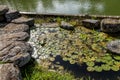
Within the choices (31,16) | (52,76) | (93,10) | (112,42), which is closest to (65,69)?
(52,76)

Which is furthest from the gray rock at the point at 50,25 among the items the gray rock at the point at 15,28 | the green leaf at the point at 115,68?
the green leaf at the point at 115,68

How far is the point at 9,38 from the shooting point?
3.95 m

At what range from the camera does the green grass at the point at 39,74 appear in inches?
124

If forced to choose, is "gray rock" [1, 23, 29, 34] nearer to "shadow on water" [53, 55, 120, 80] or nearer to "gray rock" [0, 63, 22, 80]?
"shadow on water" [53, 55, 120, 80]

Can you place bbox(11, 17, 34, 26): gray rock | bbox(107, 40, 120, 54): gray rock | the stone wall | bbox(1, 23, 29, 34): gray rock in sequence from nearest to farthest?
the stone wall → bbox(107, 40, 120, 54): gray rock → bbox(1, 23, 29, 34): gray rock → bbox(11, 17, 34, 26): gray rock

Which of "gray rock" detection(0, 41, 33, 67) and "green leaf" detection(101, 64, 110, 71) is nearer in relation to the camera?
"gray rock" detection(0, 41, 33, 67)

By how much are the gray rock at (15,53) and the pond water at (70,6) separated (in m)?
2.63

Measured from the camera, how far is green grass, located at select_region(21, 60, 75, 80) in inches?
124

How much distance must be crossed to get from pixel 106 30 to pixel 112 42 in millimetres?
621

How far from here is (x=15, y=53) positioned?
10.7ft

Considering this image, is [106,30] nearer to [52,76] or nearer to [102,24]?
[102,24]

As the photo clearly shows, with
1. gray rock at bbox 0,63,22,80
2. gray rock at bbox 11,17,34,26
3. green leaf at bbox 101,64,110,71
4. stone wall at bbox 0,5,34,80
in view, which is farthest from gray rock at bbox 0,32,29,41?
green leaf at bbox 101,64,110,71

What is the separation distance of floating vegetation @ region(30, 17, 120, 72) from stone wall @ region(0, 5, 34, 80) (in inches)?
12.2

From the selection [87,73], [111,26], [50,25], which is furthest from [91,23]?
[87,73]
